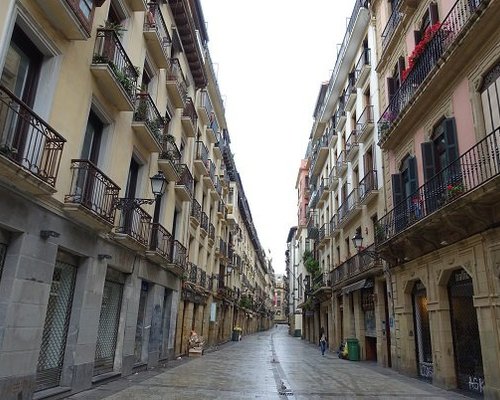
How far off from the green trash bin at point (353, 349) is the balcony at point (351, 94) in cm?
1258

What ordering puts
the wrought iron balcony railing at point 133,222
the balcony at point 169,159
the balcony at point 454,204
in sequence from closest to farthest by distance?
1. the balcony at point 454,204
2. the wrought iron balcony railing at point 133,222
3. the balcony at point 169,159

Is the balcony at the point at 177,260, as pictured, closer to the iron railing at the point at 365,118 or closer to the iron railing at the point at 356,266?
the iron railing at the point at 356,266

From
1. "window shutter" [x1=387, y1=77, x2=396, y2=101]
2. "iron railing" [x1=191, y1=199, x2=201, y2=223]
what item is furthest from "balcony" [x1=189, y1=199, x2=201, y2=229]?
"window shutter" [x1=387, y1=77, x2=396, y2=101]

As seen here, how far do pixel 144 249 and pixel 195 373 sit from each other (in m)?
4.19

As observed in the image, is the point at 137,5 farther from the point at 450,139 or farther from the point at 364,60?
the point at 364,60

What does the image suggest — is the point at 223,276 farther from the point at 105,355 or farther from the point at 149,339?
the point at 105,355

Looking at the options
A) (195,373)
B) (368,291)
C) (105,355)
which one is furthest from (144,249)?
(368,291)

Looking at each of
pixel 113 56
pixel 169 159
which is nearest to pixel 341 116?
pixel 169 159

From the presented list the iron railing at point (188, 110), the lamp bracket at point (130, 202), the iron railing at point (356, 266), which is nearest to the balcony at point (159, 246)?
the lamp bracket at point (130, 202)

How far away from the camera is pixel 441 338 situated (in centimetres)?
1156

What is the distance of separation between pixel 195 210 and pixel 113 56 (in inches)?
491

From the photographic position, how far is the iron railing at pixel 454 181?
911cm

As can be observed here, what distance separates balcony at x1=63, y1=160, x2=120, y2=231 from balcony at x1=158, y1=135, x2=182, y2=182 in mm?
4914

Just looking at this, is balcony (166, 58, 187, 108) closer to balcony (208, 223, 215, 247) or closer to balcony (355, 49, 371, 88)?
balcony (355, 49, 371, 88)
